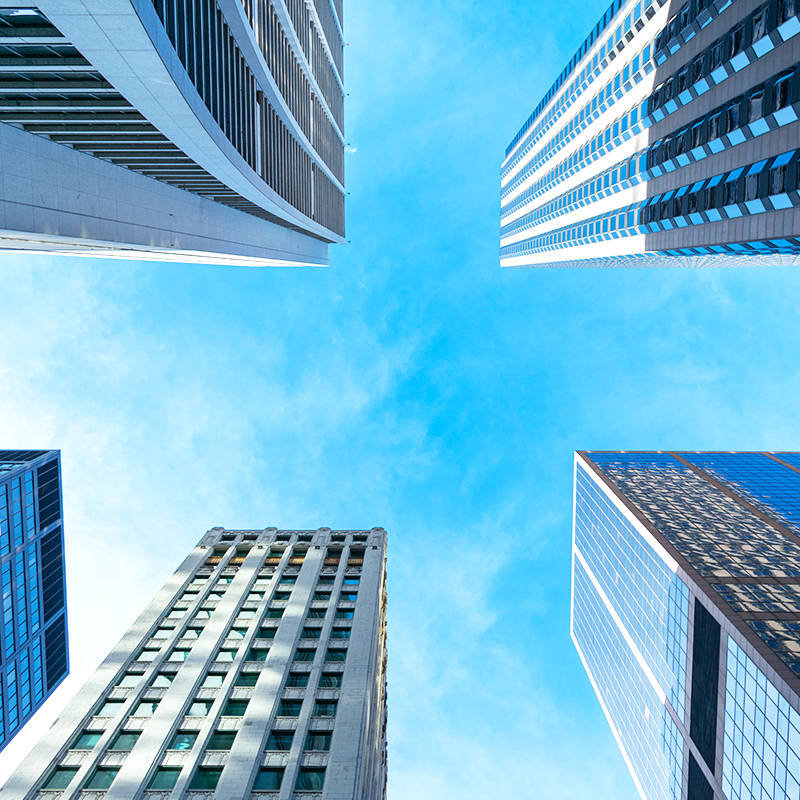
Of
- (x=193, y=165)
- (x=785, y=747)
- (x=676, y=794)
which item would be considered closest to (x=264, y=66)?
(x=193, y=165)

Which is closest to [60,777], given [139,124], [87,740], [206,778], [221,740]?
[87,740]

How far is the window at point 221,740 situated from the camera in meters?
34.3

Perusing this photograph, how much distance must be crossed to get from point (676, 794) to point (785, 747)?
2668 cm

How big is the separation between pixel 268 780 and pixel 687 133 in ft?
194

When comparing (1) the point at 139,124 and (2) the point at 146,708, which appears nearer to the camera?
(1) the point at 139,124

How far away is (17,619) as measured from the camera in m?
82.4

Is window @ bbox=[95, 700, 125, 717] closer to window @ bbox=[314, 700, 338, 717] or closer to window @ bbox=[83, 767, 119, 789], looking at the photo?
window @ bbox=[83, 767, 119, 789]

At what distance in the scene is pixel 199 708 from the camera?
1476 inches

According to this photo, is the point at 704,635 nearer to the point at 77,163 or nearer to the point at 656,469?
the point at 656,469

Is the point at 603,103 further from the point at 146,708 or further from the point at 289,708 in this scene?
the point at 146,708

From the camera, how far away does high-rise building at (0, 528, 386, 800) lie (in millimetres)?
32250

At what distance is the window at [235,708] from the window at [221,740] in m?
1.53

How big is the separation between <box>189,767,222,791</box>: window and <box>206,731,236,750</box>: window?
1.43 metres

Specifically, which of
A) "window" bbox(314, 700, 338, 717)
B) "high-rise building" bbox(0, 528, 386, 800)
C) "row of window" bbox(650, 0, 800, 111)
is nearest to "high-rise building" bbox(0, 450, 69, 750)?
"high-rise building" bbox(0, 528, 386, 800)
